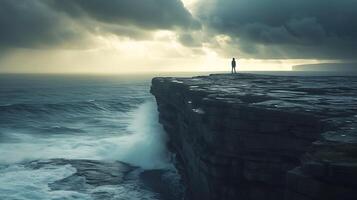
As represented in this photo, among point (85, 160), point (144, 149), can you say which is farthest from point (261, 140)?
point (144, 149)

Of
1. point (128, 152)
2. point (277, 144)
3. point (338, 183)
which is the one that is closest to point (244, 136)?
point (277, 144)

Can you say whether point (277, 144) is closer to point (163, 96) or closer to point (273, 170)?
point (273, 170)

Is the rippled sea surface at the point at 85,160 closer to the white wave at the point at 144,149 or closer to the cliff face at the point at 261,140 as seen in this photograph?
the white wave at the point at 144,149

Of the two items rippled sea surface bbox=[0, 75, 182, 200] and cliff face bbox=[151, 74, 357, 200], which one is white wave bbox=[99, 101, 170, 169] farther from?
cliff face bbox=[151, 74, 357, 200]

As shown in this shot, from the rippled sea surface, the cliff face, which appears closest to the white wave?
the rippled sea surface

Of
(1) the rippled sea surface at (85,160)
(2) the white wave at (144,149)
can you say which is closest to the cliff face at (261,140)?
(1) the rippled sea surface at (85,160)

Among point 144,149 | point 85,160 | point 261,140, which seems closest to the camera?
point 261,140

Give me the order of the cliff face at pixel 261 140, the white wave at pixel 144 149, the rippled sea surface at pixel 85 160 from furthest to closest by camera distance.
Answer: the white wave at pixel 144 149 < the rippled sea surface at pixel 85 160 < the cliff face at pixel 261 140

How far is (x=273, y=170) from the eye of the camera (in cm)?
1274

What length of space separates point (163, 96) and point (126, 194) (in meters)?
12.0

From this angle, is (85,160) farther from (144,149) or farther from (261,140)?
(261,140)

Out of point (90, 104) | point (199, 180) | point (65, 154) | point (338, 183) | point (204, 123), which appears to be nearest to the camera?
point (338, 183)

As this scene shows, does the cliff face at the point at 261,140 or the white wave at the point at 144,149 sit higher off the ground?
the cliff face at the point at 261,140

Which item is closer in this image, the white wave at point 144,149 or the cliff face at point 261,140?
the cliff face at point 261,140
